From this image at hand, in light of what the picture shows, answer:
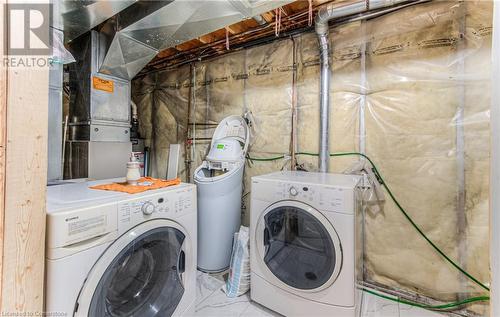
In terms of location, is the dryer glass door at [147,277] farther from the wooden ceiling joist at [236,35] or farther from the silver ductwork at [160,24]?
the wooden ceiling joist at [236,35]

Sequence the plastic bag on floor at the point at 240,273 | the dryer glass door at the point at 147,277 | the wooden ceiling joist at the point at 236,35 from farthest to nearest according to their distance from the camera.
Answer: the wooden ceiling joist at the point at 236,35
the plastic bag on floor at the point at 240,273
the dryer glass door at the point at 147,277

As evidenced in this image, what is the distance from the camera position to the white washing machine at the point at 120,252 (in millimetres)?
855

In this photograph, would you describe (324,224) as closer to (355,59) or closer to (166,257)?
(166,257)

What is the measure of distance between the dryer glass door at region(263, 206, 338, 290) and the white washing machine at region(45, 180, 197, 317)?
0.53 meters

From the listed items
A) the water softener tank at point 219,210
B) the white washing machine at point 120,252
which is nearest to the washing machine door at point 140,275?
the white washing machine at point 120,252

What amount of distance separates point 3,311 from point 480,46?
103 inches

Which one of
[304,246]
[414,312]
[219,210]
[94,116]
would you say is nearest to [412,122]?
[304,246]

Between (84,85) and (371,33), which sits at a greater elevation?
(371,33)

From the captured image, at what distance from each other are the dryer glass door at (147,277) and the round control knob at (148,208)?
0.31 feet

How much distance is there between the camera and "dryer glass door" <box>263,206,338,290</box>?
4.70 feet

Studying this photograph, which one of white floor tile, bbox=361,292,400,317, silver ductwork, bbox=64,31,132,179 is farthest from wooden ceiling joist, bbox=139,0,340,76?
white floor tile, bbox=361,292,400,317

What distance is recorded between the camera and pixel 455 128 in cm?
162

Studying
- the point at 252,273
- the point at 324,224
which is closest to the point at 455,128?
the point at 324,224

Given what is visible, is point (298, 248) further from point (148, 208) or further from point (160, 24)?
point (160, 24)
